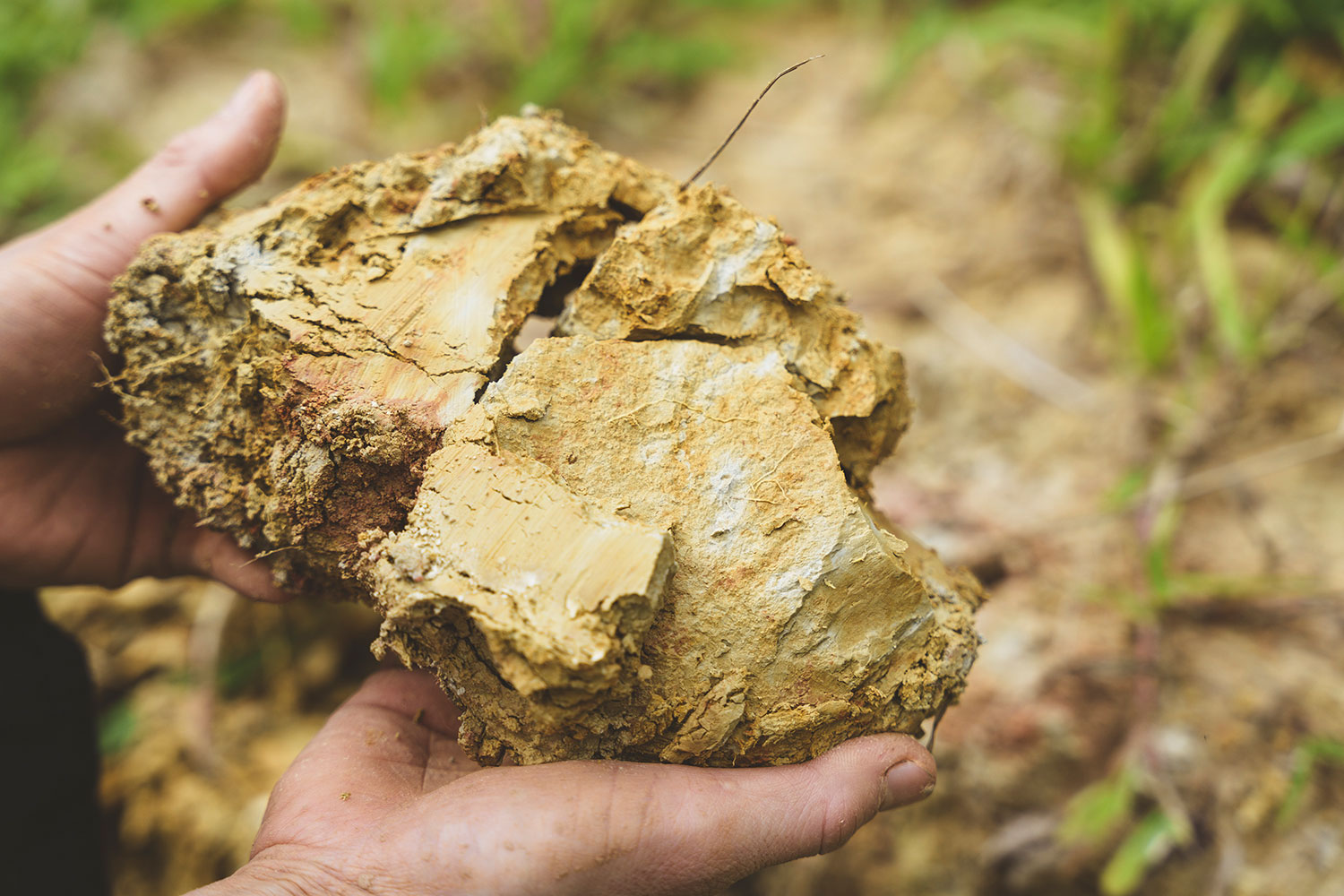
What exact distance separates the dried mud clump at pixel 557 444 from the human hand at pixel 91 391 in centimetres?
22

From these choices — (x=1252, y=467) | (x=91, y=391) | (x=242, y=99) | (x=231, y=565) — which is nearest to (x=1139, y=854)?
(x=1252, y=467)

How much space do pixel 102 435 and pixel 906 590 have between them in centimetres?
177

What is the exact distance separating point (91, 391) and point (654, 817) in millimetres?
1457

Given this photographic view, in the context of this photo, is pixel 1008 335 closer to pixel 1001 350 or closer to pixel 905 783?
pixel 1001 350

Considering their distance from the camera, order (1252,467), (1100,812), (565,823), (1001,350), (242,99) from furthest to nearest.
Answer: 1. (1001,350)
2. (1252,467)
3. (1100,812)
4. (242,99)
5. (565,823)

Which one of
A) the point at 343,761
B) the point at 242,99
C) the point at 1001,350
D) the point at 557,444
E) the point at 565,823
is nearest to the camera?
the point at 565,823

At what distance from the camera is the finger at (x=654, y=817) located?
122 centimetres

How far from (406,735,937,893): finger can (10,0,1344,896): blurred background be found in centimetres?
94

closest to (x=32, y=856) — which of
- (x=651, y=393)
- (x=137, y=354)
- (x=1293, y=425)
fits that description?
(x=137, y=354)

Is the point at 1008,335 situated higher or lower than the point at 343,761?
lower

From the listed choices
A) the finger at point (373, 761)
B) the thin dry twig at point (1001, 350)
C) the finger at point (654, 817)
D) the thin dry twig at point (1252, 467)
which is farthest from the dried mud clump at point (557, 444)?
the thin dry twig at point (1001, 350)

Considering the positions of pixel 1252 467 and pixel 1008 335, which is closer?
pixel 1252 467

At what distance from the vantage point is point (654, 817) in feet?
4.08

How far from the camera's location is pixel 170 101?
3.75 metres
